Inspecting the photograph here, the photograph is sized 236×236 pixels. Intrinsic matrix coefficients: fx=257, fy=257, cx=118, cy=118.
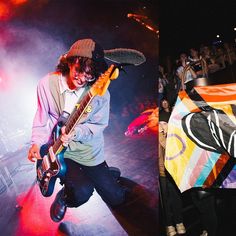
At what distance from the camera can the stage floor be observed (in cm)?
220

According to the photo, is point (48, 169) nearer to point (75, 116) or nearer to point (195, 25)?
point (75, 116)

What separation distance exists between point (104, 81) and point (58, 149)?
26.2 inches

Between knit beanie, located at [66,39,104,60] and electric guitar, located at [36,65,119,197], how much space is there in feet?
0.64

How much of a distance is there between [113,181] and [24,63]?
134 cm

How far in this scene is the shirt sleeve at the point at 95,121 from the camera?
213 centimetres

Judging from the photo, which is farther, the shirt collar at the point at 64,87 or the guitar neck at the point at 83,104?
the shirt collar at the point at 64,87

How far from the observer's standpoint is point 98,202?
2285 millimetres

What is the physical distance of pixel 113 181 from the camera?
7.55 feet

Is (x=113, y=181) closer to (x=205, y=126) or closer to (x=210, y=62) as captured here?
(x=205, y=126)

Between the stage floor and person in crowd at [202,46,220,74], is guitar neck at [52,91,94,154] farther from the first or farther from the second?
person in crowd at [202,46,220,74]

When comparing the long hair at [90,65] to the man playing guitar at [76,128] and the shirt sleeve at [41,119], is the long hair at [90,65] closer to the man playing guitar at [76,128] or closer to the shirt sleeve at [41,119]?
the man playing guitar at [76,128]

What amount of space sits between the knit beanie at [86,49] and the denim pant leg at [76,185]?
2.99ft

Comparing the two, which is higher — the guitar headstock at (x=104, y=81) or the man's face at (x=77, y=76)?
the man's face at (x=77, y=76)

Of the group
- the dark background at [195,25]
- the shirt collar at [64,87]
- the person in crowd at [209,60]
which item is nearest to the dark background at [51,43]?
the shirt collar at [64,87]
